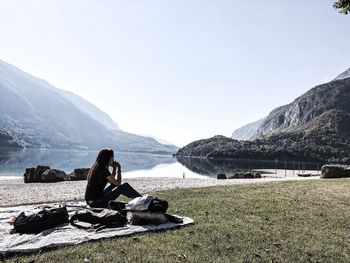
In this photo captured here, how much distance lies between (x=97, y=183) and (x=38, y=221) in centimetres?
282

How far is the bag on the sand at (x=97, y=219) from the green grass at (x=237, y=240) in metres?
0.96

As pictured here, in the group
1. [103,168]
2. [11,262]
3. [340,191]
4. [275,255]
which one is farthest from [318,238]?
[340,191]

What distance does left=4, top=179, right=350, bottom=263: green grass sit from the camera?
8562 millimetres

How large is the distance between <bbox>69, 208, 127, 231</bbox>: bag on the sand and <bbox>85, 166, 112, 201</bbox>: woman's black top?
162 centimetres

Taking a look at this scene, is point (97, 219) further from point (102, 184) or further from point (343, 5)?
point (343, 5)

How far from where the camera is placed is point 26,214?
1039 cm

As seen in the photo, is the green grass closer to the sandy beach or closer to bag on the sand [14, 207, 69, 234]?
bag on the sand [14, 207, 69, 234]

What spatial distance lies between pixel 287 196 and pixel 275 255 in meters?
11.0

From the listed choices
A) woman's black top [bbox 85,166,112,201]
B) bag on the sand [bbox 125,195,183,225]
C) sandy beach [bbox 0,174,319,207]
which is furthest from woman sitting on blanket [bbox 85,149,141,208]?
sandy beach [bbox 0,174,319,207]

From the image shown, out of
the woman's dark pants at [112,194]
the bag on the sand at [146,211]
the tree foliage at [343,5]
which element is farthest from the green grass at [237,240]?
the tree foliage at [343,5]

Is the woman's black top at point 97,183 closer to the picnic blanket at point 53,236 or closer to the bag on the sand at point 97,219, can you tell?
the bag on the sand at point 97,219

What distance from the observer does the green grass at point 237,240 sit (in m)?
8.56

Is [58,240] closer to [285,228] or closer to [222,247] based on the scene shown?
[222,247]

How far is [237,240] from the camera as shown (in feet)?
32.9
